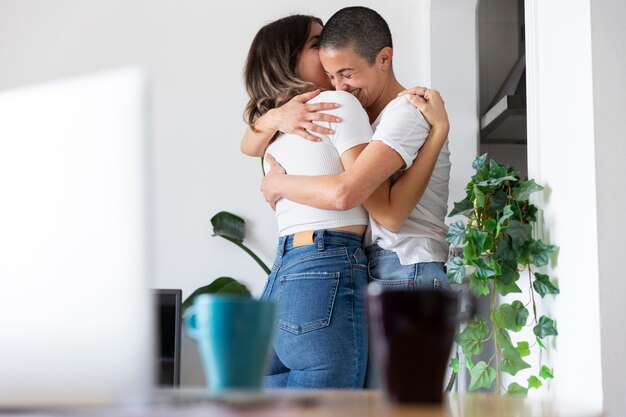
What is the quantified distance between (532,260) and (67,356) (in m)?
1.27

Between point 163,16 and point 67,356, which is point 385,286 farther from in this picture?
point 163,16

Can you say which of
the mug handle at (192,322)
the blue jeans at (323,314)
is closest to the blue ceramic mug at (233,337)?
the mug handle at (192,322)

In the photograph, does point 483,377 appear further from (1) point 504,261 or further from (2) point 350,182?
(2) point 350,182

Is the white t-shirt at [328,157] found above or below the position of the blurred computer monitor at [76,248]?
above

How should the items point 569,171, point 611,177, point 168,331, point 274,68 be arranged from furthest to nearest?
point 168,331 → point 274,68 → point 569,171 → point 611,177

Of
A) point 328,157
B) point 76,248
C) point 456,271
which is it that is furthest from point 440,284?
point 76,248

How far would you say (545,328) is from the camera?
1.72 m

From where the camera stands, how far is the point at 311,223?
1.76 metres

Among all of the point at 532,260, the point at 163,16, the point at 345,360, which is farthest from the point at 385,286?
the point at 163,16

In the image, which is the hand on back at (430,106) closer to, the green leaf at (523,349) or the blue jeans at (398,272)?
the blue jeans at (398,272)

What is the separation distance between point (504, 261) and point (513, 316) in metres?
0.12

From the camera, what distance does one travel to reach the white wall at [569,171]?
152 centimetres

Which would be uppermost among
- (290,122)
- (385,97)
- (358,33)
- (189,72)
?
(189,72)

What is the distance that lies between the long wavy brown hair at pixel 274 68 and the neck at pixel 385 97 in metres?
0.22
